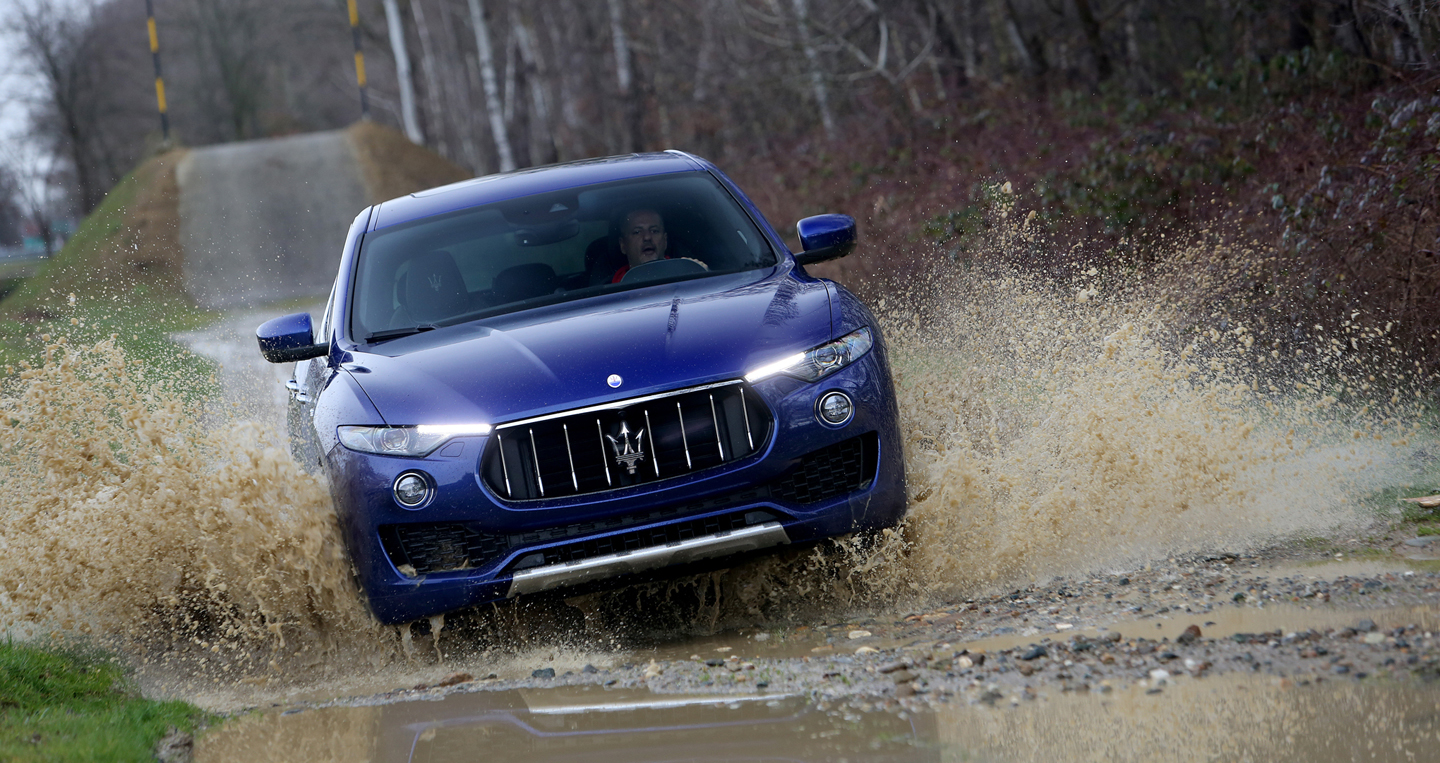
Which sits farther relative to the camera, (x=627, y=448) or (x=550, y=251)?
(x=550, y=251)

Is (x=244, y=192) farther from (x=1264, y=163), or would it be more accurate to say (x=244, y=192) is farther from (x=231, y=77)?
(x=231, y=77)

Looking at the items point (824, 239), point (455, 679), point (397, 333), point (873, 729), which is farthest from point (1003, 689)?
point (397, 333)

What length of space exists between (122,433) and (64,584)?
83cm

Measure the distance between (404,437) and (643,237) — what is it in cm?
186

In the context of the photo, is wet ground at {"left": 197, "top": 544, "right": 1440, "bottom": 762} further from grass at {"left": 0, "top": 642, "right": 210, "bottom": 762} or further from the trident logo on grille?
the trident logo on grille

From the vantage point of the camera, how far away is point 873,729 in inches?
135

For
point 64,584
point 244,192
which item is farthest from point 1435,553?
point 244,192

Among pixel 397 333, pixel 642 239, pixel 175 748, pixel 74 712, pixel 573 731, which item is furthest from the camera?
pixel 642 239

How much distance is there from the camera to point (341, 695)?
448cm

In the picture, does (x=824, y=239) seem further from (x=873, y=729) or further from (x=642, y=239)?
(x=873, y=729)

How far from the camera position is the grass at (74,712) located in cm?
370

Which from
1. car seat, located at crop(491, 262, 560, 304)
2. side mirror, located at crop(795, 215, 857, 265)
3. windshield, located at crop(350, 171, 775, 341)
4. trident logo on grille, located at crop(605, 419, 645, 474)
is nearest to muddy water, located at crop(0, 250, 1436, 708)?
trident logo on grille, located at crop(605, 419, 645, 474)

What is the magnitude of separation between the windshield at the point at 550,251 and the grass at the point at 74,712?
1.60 meters

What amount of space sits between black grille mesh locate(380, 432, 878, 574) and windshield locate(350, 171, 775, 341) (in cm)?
123
